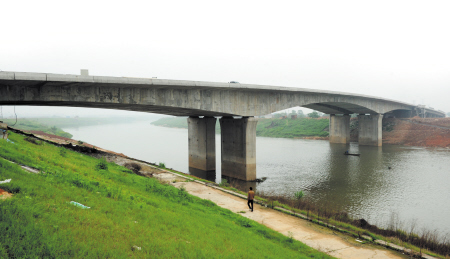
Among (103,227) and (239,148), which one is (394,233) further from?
(239,148)

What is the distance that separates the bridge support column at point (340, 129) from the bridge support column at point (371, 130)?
258cm

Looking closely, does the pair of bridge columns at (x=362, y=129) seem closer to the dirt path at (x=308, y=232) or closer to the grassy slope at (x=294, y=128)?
the grassy slope at (x=294, y=128)

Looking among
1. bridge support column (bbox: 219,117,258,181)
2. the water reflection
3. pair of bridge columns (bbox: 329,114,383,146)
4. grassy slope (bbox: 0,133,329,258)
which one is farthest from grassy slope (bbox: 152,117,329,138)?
grassy slope (bbox: 0,133,329,258)

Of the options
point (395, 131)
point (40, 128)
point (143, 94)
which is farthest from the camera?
point (40, 128)

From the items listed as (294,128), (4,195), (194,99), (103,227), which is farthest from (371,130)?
(4,195)

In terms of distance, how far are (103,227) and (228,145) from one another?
69.0 ft

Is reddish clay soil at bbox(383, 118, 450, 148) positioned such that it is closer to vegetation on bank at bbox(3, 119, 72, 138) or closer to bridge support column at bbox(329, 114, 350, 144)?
bridge support column at bbox(329, 114, 350, 144)

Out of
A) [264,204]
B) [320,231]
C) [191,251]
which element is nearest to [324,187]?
[264,204]

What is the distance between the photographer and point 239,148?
26.1 m

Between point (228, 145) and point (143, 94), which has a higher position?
point (143, 94)

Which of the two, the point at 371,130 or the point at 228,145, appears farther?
the point at 371,130

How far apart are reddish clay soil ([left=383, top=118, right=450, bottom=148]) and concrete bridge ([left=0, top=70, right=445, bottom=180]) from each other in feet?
94.4

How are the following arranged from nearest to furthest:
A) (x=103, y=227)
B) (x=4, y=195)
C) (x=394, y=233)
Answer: (x=4, y=195), (x=103, y=227), (x=394, y=233)

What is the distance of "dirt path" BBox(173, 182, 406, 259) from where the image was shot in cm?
1007
